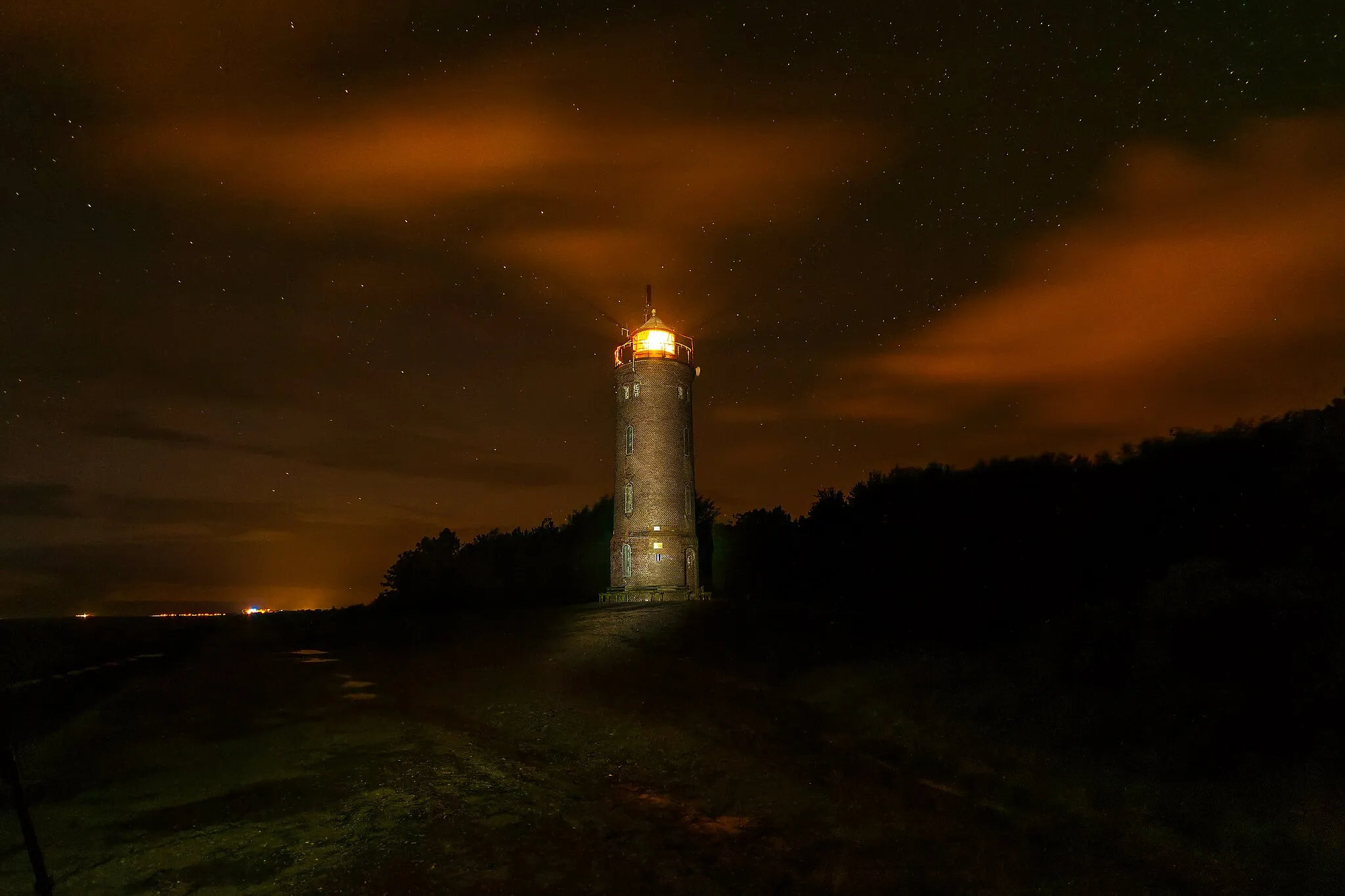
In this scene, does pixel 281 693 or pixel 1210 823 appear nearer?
pixel 1210 823

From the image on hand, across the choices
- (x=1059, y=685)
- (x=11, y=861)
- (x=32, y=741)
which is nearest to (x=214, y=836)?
(x=11, y=861)

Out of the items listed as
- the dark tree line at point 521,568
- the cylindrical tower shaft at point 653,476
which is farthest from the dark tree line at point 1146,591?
the dark tree line at point 521,568

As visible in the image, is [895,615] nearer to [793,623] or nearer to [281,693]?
[793,623]

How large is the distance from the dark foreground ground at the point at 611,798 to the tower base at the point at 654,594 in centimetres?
2421

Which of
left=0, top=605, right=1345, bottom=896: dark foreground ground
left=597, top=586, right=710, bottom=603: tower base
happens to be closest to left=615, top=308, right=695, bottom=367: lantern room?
left=597, top=586, right=710, bottom=603: tower base

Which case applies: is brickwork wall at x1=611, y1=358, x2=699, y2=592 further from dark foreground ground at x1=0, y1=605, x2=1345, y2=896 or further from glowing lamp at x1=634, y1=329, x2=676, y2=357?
dark foreground ground at x1=0, y1=605, x2=1345, y2=896

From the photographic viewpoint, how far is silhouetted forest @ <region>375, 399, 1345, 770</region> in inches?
711

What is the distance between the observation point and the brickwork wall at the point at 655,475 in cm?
4972

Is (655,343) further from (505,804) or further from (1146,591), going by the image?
(505,804)

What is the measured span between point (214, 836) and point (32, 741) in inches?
380

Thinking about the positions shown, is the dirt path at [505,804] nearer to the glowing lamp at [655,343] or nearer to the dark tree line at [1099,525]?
the dark tree line at [1099,525]

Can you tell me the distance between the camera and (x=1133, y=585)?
2759 cm

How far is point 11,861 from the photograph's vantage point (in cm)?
1124

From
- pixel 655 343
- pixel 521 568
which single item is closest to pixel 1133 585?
pixel 655 343
